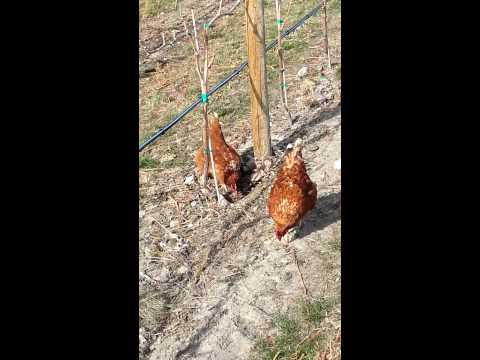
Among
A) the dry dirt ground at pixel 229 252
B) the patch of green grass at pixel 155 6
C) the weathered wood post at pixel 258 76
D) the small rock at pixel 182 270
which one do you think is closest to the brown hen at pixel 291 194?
the dry dirt ground at pixel 229 252

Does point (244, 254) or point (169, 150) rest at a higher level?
point (169, 150)

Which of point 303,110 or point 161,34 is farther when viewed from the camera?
point 161,34

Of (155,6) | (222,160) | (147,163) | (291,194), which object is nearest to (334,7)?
(155,6)

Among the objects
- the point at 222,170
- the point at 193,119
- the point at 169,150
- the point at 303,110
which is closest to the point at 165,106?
the point at 193,119

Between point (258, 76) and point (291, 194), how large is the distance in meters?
1.31

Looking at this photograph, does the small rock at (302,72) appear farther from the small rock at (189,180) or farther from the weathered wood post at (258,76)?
the small rock at (189,180)

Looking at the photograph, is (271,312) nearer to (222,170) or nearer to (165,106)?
(222,170)

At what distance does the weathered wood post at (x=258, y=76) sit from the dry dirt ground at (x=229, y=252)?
167mm

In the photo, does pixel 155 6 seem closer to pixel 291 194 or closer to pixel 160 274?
pixel 160 274

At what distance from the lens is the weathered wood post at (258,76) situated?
4.27m
